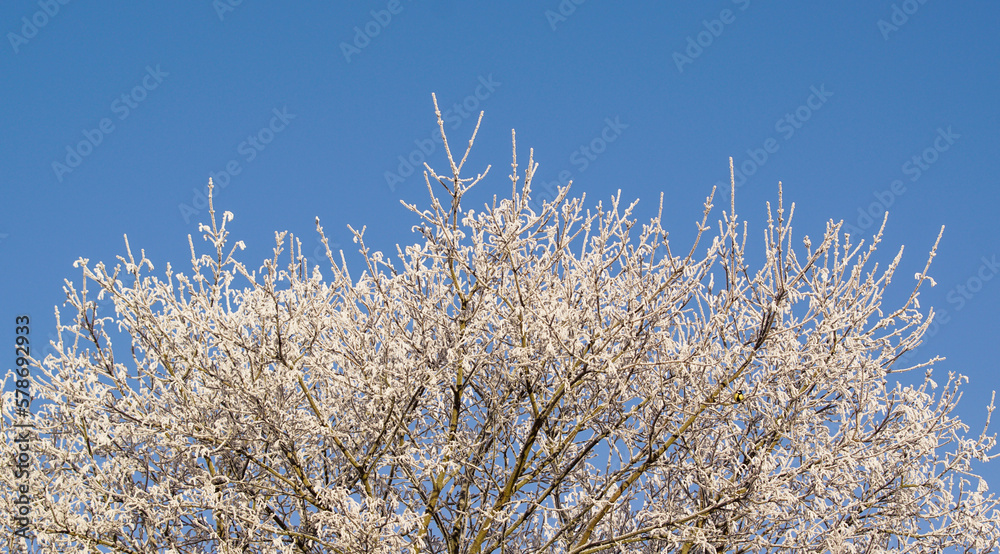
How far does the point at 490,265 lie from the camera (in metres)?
7.91

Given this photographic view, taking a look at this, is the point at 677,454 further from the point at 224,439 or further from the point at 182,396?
the point at 182,396

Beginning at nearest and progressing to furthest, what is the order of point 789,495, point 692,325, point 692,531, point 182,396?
point 789,495
point 692,531
point 182,396
point 692,325

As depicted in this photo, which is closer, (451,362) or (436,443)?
(451,362)

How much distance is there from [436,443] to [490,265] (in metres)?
1.92

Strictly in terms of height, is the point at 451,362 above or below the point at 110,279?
below

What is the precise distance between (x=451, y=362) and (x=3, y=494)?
16.6 ft

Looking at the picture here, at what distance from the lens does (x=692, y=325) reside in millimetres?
8289

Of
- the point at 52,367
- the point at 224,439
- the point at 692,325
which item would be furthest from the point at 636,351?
the point at 52,367

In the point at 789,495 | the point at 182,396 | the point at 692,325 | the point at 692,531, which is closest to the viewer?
the point at 789,495

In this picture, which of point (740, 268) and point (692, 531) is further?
point (740, 268)

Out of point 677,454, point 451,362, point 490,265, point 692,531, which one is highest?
point 490,265

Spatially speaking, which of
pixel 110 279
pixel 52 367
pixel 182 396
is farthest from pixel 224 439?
pixel 52 367

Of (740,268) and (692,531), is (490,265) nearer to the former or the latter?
(740,268)

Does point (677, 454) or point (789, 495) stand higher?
point (677, 454)
